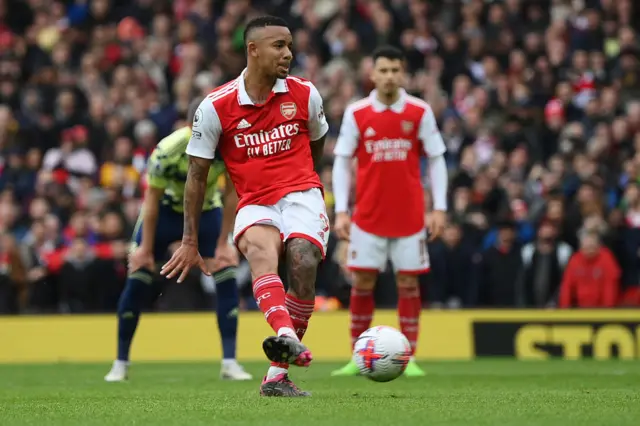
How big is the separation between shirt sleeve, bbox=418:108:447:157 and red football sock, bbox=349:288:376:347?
1415mm

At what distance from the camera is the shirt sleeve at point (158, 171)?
10.5 m

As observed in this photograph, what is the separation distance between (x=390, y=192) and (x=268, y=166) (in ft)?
10.7

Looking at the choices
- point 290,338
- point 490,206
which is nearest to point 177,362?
point 490,206

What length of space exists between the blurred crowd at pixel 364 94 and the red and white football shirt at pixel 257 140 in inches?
316

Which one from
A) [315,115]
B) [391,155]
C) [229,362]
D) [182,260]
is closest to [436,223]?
[391,155]

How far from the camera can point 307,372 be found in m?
11.7

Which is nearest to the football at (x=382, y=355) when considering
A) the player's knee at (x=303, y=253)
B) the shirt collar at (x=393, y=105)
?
the player's knee at (x=303, y=253)

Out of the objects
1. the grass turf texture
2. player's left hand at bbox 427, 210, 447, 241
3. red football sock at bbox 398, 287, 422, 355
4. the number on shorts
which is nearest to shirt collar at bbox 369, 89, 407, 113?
player's left hand at bbox 427, 210, 447, 241

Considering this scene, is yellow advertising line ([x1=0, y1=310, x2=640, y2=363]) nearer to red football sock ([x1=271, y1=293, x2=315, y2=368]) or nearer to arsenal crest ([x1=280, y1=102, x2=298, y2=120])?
red football sock ([x1=271, y1=293, x2=315, y2=368])

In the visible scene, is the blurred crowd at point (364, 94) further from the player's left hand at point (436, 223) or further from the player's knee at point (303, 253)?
the player's knee at point (303, 253)

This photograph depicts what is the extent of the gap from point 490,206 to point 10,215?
6987mm

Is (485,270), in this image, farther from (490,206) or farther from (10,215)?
(10,215)

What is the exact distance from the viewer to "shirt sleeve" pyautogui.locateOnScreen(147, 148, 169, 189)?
10.5m

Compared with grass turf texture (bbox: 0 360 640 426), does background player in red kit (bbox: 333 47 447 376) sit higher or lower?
higher
